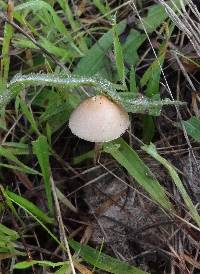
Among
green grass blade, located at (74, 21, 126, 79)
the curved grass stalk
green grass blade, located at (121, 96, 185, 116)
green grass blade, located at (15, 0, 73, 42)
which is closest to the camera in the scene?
the curved grass stalk

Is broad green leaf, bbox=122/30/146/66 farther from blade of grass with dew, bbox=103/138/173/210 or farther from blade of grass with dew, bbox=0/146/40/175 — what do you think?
blade of grass with dew, bbox=0/146/40/175

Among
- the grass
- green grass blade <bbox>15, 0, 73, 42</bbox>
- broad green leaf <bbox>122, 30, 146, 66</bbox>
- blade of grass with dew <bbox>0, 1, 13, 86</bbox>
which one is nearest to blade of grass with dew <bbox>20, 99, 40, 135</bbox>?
the grass

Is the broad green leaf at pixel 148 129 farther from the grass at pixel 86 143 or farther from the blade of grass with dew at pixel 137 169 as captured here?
the blade of grass with dew at pixel 137 169

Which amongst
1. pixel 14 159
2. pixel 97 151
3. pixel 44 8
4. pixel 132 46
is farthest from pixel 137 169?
pixel 44 8

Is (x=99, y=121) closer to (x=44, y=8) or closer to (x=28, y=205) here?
(x=28, y=205)

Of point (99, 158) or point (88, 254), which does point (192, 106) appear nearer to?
point (99, 158)

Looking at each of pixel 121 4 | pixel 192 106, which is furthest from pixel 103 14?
pixel 192 106

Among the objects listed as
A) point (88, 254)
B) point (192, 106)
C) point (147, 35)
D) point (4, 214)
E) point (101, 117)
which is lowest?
point (88, 254)
